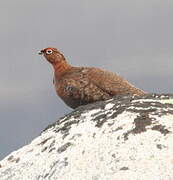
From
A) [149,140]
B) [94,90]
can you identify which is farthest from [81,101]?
[149,140]

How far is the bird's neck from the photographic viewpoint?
15742mm

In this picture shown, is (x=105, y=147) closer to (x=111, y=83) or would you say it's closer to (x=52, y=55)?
(x=111, y=83)

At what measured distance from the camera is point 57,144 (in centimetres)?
867

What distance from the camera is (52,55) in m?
16.9

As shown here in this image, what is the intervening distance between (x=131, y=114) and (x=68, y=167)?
1523mm

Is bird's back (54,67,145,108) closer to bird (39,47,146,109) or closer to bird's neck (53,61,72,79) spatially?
bird (39,47,146,109)

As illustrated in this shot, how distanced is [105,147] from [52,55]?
930 cm

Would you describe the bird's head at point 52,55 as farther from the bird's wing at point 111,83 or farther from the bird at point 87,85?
the bird's wing at point 111,83

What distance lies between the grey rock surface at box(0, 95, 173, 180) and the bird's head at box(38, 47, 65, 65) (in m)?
6.87

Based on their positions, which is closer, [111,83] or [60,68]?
[111,83]

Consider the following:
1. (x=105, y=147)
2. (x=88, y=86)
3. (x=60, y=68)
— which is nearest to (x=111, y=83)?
(x=88, y=86)

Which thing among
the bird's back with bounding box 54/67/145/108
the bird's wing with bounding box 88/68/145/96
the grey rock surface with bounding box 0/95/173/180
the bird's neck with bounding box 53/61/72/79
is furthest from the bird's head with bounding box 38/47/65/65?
the grey rock surface with bounding box 0/95/173/180

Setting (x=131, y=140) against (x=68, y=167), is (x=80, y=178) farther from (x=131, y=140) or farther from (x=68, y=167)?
(x=131, y=140)

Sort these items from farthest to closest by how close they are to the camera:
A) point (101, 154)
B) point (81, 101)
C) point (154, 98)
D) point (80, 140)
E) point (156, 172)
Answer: point (81, 101)
point (154, 98)
point (80, 140)
point (101, 154)
point (156, 172)
